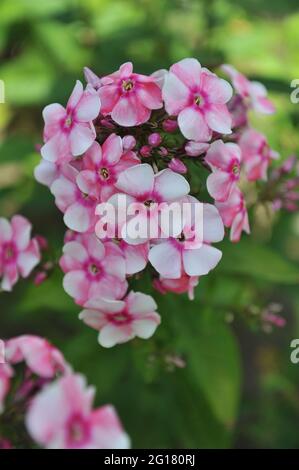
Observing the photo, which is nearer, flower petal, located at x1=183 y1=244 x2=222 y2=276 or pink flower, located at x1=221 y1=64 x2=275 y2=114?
flower petal, located at x1=183 y1=244 x2=222 y2=276

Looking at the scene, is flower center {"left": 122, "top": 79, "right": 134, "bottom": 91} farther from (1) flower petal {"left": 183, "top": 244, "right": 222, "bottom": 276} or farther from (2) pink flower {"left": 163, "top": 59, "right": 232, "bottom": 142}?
(1) flower petal {"left": 183, "top": 244, "right": 222, "bottom": 276}

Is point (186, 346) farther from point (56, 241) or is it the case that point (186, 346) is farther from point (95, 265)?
point (56, 241)

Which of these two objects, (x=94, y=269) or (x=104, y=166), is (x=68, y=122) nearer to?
(x=104, y=166)

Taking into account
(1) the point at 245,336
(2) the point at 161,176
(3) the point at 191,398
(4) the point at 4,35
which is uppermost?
(2) the point at 161,176

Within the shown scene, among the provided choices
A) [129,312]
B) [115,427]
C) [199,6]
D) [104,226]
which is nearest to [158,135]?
[104,226]

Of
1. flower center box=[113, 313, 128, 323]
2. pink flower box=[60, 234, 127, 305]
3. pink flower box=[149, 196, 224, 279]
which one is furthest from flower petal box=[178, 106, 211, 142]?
flower center box=[113, 313, 128, 323]
